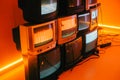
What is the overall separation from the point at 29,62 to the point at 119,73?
824 millimetres

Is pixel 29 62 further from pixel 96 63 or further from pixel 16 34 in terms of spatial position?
pixel 96 63

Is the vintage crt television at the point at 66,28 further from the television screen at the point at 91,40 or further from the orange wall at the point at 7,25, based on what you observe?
the orange wall at the point at 7,25

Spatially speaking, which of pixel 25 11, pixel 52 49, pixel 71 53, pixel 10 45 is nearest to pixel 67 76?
pixel 71 53

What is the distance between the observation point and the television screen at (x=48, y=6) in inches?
57.9

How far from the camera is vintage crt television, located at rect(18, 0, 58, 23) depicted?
1.44m

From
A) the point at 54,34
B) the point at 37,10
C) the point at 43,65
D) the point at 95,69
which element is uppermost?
the point at 37,10

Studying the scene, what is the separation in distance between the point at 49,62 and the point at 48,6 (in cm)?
43

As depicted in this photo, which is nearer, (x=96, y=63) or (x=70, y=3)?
(x=70, y=3)

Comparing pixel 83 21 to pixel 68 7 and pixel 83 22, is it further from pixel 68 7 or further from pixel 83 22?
pixel 68 7

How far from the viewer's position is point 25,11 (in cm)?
148

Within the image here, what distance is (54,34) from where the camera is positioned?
1644 millimetres

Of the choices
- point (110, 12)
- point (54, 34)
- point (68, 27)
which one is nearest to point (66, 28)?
point (68, 27)

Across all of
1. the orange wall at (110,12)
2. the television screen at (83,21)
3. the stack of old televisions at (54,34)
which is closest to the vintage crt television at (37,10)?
the stack of old televisions at (54,34)

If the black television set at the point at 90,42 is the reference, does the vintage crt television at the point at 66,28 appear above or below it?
above
